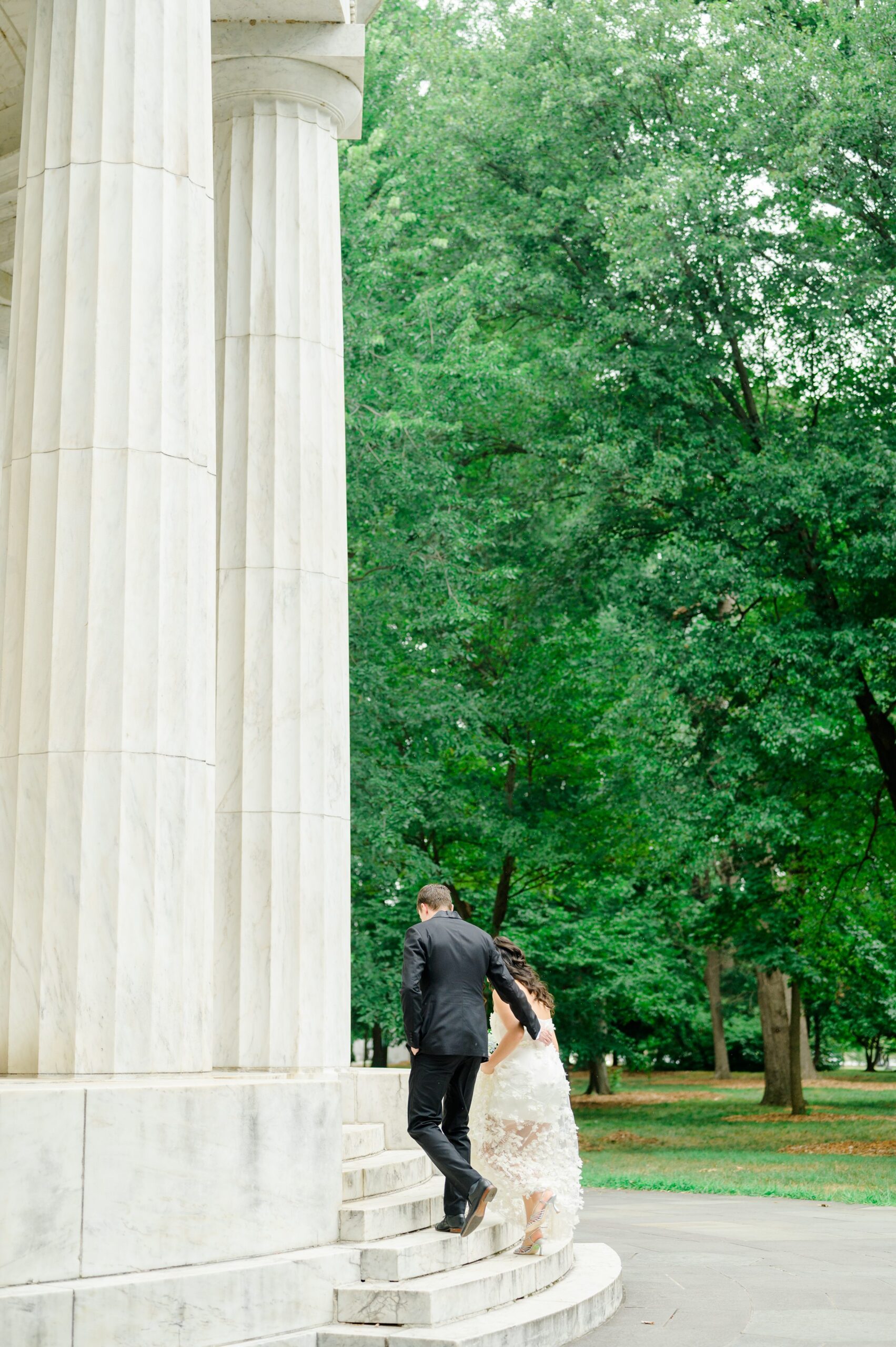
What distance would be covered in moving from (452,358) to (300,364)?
1738 cm

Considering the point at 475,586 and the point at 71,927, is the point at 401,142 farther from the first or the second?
the point at 71,927

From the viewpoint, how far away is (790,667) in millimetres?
24188

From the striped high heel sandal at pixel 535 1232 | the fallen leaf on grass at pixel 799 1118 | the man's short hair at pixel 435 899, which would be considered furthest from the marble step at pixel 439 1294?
the fallen leaf on grass at pixel 799 1118

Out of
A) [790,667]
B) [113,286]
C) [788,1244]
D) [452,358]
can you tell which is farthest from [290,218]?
[452,358]

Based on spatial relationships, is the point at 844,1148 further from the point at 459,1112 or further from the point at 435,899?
the point at 435,899

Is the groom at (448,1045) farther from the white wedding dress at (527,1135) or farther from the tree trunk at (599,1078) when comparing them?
the tree trunk at (599,1078)

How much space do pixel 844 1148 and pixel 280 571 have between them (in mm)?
18753

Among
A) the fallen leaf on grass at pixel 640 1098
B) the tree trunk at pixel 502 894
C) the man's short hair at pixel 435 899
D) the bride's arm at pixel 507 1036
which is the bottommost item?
the fallen leaf on grass at pixel 640 1098

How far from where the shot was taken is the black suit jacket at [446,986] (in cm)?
867

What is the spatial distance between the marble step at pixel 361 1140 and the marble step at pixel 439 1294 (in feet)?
4.98

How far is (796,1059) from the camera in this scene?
3434cm

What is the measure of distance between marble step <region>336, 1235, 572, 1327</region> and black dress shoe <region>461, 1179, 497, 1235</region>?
0.23 m

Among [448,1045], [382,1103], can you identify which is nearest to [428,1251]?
[448,1045]

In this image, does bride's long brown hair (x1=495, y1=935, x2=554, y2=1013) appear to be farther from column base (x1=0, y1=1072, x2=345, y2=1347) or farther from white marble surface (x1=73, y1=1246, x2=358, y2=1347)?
white marble surface (x1=73, y1=1246, x2=358, y2=1347)
